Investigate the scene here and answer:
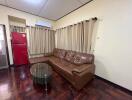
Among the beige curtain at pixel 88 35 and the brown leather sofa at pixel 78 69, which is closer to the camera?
the brown leather sofa at pixel 78 69

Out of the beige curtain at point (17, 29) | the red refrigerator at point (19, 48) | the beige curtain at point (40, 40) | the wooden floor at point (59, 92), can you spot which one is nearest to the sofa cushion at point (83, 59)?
the wooden floor at point (59, 92)

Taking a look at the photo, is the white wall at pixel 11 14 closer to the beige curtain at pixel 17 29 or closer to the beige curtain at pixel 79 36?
the beige curtain at pixel 17 29

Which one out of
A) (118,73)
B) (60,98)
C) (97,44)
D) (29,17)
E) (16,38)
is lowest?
(60,98)

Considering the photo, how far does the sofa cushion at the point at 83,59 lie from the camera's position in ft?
7.70

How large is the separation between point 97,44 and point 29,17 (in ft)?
11.5

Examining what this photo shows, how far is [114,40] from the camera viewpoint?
1980mm

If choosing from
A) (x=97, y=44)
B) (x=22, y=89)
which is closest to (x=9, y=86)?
(x=22, y=89)

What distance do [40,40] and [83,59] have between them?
2757 millimetres

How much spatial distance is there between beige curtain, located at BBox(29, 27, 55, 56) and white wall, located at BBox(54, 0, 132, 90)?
100 inches

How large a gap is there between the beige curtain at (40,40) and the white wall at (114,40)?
2.54m

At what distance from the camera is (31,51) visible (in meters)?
3.80

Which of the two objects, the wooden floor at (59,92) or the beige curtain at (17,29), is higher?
the beige curtain at (17,29)

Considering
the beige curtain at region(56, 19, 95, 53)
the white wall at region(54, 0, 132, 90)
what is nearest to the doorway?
the beige curtain at region(56, 19, 95, 53)

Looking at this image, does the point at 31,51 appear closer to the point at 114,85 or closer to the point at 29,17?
the point at 29,17
